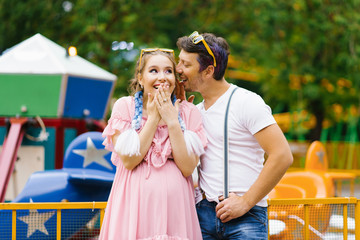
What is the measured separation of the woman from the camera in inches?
93.3

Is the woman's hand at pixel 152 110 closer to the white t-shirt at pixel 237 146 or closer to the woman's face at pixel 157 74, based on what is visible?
the woman's face at pixel 157 74

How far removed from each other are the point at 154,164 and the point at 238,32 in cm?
1138

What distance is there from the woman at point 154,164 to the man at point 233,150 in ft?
0.45

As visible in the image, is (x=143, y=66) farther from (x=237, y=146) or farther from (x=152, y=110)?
(x=237, y=146)

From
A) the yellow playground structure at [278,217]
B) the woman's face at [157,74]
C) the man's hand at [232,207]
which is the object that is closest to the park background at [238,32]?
the yellow playground structure at [278,217]

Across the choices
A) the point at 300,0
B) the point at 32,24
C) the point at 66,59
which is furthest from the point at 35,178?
the point at 300,0

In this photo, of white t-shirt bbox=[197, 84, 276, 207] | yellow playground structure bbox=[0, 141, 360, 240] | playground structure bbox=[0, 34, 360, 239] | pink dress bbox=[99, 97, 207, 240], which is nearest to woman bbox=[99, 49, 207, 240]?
pink dress bbox=[99, 97, 207, 240]

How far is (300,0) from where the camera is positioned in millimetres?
10961

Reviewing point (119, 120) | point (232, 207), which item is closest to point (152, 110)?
point (119, 120)

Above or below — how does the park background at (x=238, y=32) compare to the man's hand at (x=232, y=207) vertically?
above

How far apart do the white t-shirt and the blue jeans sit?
60mm

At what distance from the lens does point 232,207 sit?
250cm

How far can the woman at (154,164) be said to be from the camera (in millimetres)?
2369

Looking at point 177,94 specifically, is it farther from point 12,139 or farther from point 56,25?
point 56,25
